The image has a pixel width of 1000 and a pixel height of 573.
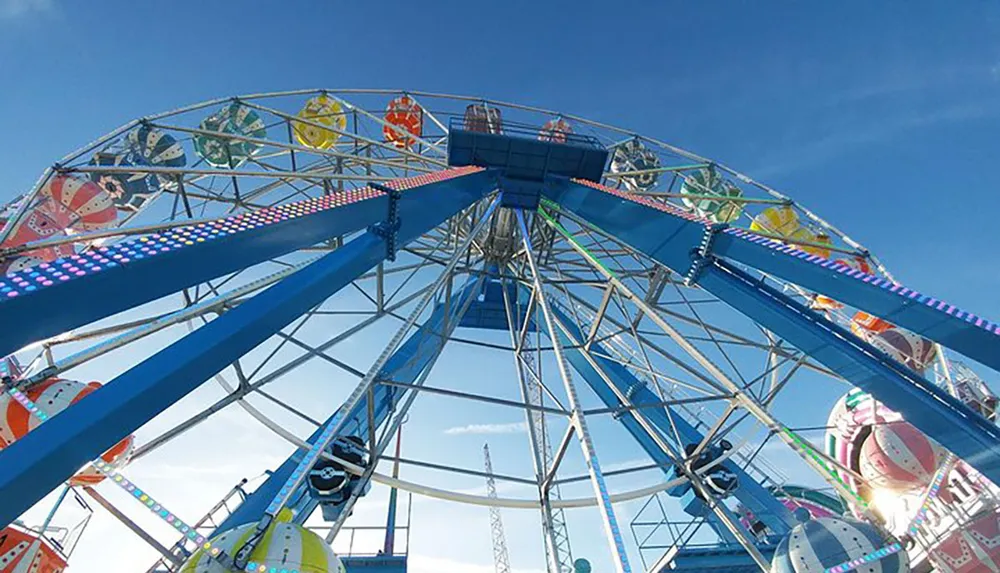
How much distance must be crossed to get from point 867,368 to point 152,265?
26.0ft

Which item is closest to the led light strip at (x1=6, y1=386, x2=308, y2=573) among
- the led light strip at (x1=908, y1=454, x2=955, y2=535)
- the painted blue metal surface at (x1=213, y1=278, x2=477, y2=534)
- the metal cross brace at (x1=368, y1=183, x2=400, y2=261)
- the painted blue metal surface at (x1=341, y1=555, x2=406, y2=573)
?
the painted blue metal surface at (x1=213, y1=278, x2=477, y2=534)

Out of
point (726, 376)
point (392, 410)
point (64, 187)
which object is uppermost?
point (64, 187)

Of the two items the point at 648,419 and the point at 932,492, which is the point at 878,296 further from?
the point at 648,419

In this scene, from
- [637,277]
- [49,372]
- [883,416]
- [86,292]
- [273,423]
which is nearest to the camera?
[86,292]

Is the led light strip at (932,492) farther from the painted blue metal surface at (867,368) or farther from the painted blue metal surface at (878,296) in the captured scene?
the painted blue metal surface at (878,296)

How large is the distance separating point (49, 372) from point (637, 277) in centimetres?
1164

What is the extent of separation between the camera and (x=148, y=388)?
4.07 meters

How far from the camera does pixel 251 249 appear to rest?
5.20 metres

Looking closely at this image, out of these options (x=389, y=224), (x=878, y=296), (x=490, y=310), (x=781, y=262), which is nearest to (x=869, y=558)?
(x=878, y=296)

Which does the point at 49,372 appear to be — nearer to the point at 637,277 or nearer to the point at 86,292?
the point at 86,292

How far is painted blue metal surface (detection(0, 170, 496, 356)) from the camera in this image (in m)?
3.47

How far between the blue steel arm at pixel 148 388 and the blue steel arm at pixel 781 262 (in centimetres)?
496

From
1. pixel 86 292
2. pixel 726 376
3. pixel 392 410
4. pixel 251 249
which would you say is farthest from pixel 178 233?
pixel 726 376

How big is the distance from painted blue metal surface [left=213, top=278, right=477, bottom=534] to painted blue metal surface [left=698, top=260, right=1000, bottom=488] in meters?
6.39
